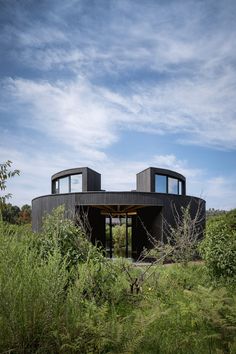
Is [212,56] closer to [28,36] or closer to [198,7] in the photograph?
[198,7]

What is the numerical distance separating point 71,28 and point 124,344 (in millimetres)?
7737

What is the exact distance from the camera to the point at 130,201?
1506 centimetres

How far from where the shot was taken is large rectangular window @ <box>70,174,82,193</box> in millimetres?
19325

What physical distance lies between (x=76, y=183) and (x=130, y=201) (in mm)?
5378

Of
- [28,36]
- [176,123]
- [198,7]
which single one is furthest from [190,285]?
[176,123]

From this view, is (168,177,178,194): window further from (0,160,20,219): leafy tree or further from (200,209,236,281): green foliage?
(0,160,20,219): leafy tree

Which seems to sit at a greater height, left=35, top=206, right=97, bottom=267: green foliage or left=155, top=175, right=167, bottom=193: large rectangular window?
left=155, top=175, right=167, bottom=193: large rectangular window

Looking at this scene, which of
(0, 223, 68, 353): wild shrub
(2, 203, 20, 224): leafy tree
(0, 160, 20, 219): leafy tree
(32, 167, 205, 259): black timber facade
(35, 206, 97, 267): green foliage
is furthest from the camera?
(32, 167, 205, 259): black timber facade

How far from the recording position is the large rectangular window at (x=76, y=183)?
19.3 metres

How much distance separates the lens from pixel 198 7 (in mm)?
8047

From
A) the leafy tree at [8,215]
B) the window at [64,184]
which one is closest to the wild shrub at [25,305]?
the leafy tree at [8,215]

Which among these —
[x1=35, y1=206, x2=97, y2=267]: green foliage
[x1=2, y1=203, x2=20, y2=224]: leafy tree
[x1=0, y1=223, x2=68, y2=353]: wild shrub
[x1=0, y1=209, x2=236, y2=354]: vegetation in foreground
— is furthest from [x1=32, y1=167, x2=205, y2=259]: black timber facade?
[x1=0, y1=223, x2=68, y2=353]: wild shrub

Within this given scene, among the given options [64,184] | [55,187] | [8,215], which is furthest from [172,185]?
[8,215]

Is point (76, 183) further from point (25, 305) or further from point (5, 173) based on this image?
point (25, 305)
